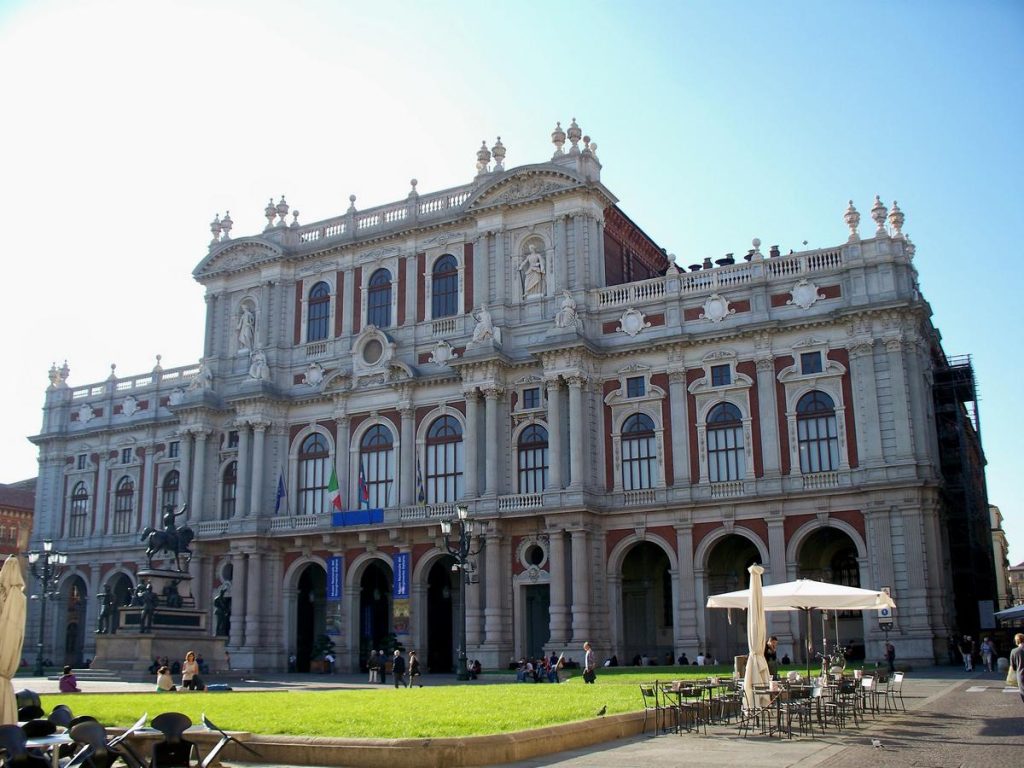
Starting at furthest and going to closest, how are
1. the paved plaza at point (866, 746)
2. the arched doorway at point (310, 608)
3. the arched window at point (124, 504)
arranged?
the arched window at point (124, 504), the arched doorway at point (310, 608), the paved plaza at point (866, 746)

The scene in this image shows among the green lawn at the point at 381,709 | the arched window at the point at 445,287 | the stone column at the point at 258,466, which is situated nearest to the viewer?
the green lawn at the point at 381,709

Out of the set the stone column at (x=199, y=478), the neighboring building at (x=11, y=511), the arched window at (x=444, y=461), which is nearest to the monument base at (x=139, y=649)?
the arched window at (x=444, y=461)

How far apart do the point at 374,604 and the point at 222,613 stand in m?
7.54

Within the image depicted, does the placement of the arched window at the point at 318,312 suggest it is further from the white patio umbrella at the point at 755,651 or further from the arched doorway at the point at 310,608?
the white patio umbrella at the point at 755,651

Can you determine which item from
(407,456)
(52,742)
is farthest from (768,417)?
(52,742)

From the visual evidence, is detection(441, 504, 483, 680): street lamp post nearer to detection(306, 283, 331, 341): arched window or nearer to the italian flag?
the italian flag

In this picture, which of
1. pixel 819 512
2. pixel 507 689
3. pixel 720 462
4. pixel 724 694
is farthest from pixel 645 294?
pixel 724 694

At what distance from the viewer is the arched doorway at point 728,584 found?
46156 mm

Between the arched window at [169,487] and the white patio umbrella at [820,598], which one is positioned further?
the arched window at [169,487]

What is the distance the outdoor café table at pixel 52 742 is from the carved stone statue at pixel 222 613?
39.8m

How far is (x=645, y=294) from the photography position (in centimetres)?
4981

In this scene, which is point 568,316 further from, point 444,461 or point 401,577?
→ point 401,577

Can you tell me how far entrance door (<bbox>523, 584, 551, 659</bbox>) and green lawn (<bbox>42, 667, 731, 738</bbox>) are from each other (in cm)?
1719

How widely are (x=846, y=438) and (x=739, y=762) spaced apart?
2943 cm
